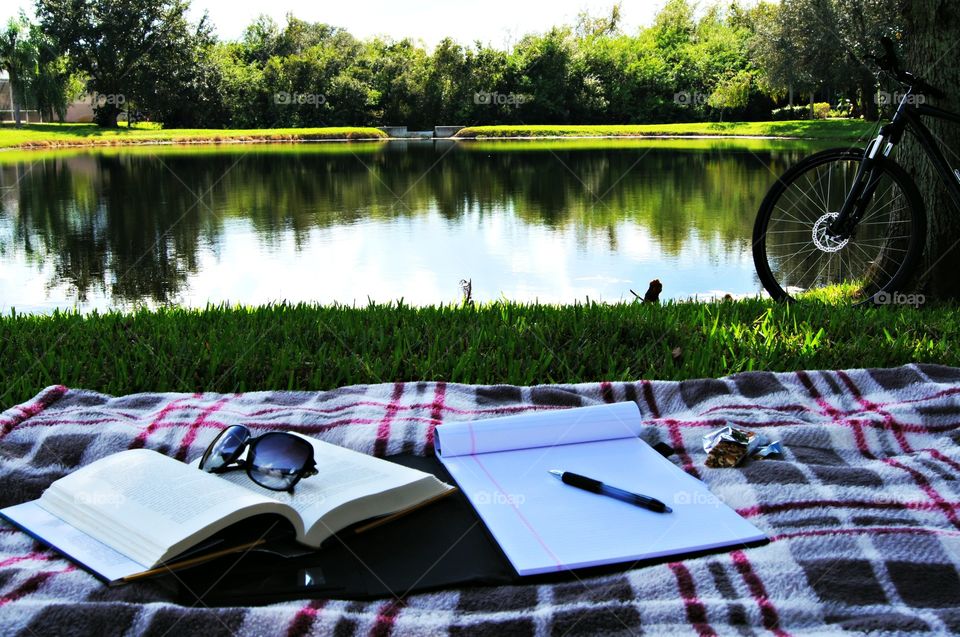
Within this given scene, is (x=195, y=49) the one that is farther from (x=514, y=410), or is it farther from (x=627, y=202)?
(x=514, y=410)

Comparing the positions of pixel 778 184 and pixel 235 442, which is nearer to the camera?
pixel 235 442

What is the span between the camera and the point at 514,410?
2.30 meters

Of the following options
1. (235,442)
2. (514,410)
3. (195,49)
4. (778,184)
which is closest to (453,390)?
(514,410)

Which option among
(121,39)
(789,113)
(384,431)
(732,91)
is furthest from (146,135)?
(384,431)

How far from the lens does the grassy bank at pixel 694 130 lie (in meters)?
28.4

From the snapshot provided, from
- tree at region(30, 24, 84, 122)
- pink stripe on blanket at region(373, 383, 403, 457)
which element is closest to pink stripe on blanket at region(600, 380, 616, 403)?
pink stripe on blanket at region(373, 383, 403, 457)

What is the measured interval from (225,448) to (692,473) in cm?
98

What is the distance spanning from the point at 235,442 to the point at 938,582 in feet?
4.07

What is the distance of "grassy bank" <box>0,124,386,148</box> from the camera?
2645cm

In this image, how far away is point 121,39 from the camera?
95.1 ft

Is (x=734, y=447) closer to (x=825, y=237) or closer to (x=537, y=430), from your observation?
(x=537, y=430)

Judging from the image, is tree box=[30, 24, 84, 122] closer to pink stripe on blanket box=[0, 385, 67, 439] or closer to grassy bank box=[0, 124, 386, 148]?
grassy bank box=[0, 124, 386, 148]

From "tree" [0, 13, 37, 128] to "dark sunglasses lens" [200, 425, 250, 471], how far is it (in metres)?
31.3

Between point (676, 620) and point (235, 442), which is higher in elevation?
point (235, 442)
